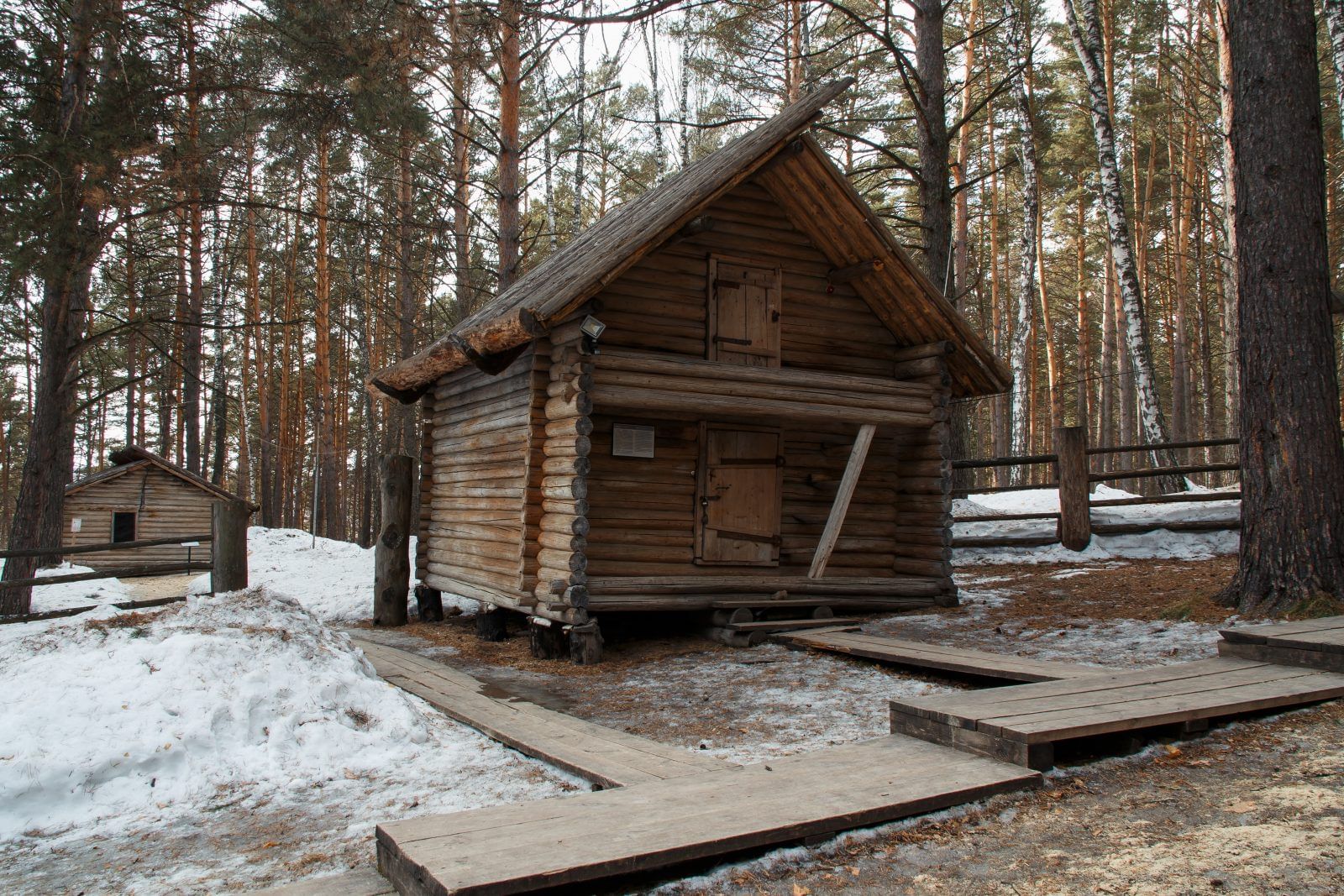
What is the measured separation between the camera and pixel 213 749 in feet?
17.3

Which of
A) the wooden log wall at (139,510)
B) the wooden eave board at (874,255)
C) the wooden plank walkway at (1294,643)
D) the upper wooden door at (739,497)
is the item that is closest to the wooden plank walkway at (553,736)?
the upper wooden door at (739,497)

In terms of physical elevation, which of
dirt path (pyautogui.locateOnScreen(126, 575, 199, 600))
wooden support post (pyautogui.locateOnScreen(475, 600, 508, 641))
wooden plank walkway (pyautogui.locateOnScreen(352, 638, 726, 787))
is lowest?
dirt path (pyautogui.locateOnScreen(126, 575, 199, 600))

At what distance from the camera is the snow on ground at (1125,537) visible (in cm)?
1326

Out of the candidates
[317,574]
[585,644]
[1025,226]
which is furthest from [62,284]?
Answer: [1025,226]

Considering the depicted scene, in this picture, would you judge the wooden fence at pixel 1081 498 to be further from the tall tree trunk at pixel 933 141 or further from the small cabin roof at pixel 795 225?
the tall tree trunk at pixel 933 141

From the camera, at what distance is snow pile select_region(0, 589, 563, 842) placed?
4719 millimetres

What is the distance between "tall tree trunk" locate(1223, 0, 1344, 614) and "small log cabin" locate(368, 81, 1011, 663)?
357 cm

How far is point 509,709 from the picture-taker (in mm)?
6750

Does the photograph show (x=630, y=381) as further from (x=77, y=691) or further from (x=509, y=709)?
(x=77, y=691)

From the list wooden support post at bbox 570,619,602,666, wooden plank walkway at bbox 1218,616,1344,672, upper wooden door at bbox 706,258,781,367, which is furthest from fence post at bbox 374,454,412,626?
wooden plank walkway at bbox 1218,616,1344,672

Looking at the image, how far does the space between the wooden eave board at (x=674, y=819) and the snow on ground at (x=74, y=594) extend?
1368 centimetres

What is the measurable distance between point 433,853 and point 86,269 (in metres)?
12.6

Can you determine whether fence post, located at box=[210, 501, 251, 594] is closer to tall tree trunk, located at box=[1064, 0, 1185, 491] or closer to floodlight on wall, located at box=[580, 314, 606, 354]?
floodlight on wall, located at box=[580, 314, 606, 354]

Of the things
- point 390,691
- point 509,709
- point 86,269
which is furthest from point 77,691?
point 86,269
